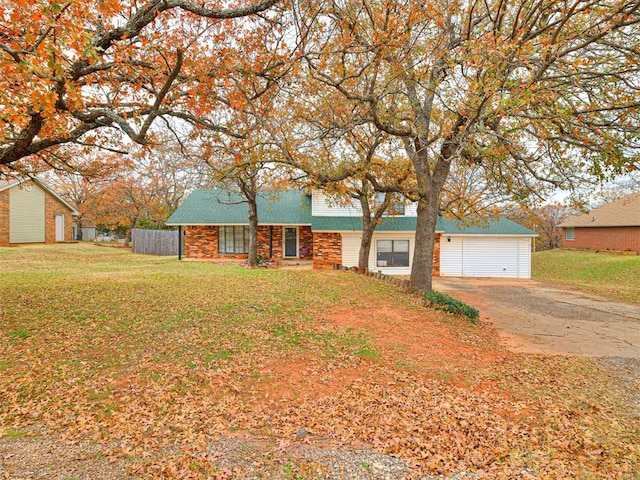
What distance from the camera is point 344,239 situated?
1859 cm

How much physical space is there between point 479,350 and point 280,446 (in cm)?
445

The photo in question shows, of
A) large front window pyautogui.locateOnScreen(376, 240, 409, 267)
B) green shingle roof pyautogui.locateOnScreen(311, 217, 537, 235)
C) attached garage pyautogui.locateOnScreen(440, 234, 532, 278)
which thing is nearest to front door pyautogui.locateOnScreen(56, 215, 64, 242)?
green shingle roof pyautogui.locateOnScreen(311, 217, 537, 235)

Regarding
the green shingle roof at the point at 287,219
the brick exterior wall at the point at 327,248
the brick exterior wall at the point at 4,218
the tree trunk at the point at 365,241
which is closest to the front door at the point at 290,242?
the green shingle roof at the point at 287,219

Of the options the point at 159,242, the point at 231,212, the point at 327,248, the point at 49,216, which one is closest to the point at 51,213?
the point at 49,216

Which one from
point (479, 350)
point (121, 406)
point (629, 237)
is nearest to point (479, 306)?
point (479, 350)

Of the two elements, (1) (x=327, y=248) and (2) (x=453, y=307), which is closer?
(2) (x=453, y=307)

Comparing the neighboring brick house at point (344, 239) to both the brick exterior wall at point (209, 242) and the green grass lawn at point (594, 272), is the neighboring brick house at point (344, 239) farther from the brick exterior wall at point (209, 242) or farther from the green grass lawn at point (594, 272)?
the green grass lawn at point (594, 272)

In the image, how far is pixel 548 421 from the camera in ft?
13.4

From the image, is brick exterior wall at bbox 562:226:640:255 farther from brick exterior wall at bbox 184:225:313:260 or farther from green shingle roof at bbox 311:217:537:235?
brick exterior wall at bbox 184:225:313:260

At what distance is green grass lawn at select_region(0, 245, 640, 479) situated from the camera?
3443 millimetres

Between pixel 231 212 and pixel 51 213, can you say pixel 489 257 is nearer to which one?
pixel 231 212

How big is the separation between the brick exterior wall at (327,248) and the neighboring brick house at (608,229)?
18.1m

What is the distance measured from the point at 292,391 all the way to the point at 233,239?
17041 mm

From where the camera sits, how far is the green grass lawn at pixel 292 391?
3.44m
